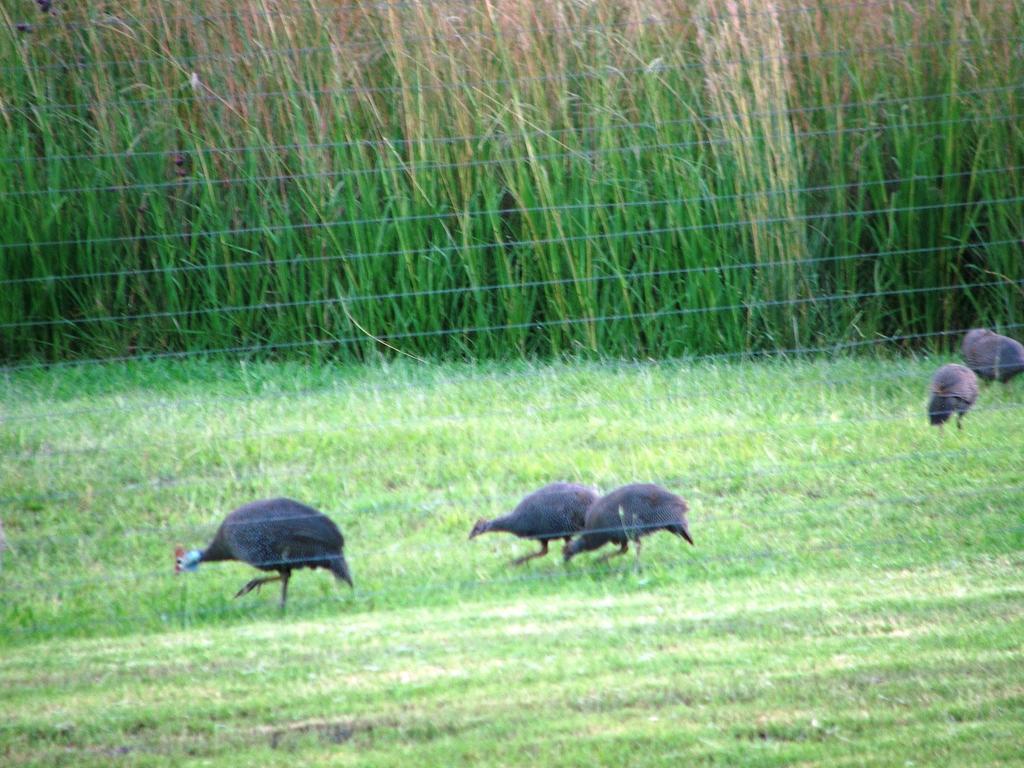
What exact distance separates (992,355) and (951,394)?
0.69m

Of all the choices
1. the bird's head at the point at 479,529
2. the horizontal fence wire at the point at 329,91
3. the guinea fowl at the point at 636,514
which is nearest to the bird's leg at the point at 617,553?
the guinea fowl at the point at 636,514

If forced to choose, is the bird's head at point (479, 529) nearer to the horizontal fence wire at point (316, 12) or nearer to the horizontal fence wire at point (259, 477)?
the horizontal fence wire at point (259, 477)

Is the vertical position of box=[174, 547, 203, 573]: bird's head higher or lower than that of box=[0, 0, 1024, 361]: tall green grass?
lower

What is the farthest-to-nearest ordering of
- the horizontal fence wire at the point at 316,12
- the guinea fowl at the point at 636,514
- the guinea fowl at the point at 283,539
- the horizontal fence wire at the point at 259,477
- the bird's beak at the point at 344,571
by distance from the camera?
the horizontal fence wire at the point at 316,12
the horizontal fence wire at the point at 259,477
the guinea fowl at the point at 636,514
the bird's beak at the point at 344,571
the guinea fowl at the point at 283,539

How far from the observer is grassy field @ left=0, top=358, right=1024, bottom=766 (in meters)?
3.78

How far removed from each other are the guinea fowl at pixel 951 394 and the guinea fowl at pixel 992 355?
1.71 feet

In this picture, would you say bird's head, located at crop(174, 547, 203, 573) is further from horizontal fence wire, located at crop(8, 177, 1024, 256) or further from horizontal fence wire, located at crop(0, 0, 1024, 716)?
horizontal fence wire, located at crop(8, 177, 1024, 256)

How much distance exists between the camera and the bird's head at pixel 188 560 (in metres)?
5.00

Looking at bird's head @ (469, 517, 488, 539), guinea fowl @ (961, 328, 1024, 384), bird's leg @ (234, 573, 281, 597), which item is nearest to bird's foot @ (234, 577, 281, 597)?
bird's leg @ (234, 573, 281, 597)

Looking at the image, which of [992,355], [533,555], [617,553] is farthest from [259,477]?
[992,355]

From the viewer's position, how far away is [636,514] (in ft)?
16.4

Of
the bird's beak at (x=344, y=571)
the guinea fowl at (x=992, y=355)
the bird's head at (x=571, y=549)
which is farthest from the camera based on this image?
the guinea fowl at (x=992, y=355)

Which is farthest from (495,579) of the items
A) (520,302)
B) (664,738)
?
(520,302)

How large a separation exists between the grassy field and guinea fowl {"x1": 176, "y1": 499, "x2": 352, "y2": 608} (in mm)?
204
